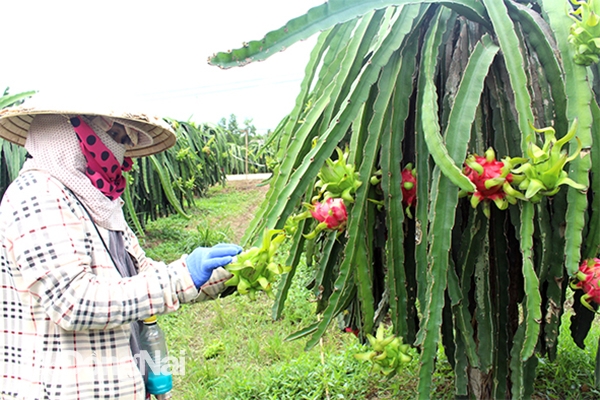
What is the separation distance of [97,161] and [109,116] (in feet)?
0.37

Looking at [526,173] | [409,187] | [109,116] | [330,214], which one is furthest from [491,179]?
[109,116]

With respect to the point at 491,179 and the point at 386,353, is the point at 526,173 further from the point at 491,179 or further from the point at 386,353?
the point at 386,353

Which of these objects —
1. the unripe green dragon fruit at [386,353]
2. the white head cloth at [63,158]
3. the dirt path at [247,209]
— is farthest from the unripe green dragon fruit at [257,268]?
the dirt path at [247,209]

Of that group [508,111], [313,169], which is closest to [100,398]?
[313,169]

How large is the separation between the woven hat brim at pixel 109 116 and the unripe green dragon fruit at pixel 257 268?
1.52ft

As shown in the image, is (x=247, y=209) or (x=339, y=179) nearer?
(x=339, y=179)

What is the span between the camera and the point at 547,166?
971mm

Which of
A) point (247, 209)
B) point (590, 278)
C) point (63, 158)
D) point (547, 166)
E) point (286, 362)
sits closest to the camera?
point (547, 166)

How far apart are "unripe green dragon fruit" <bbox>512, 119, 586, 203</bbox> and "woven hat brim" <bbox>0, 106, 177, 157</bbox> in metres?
0.90

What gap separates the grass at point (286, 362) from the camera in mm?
2158

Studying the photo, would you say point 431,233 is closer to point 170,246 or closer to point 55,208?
point 55,208

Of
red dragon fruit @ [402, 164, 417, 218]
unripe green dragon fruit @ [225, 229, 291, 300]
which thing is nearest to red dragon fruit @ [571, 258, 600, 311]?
red dragon fruit @ [402, 164, 417, 218]

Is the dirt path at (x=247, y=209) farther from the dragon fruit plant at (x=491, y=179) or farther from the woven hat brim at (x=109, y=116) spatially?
the dragon fruit plant at (x=491, y=179)

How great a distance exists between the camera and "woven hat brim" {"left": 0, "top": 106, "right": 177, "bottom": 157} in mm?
1245
